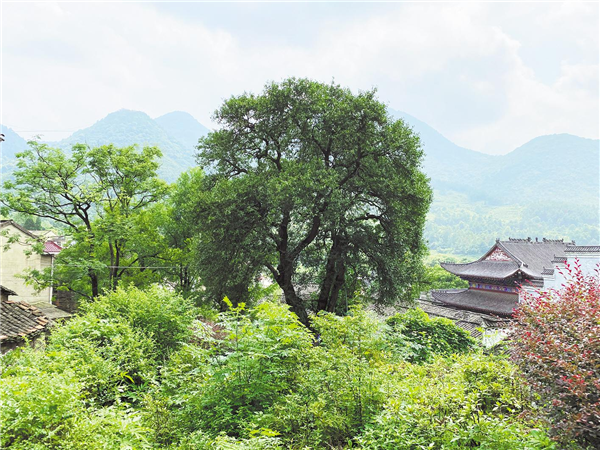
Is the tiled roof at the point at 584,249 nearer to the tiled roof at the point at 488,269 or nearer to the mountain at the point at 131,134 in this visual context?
the tiled roof at the point at 488,269

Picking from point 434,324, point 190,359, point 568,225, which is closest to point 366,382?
point 190,359

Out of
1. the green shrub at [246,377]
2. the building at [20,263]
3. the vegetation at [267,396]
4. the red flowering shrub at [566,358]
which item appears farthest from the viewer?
the building at [20,263]

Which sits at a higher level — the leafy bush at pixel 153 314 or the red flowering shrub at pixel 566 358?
the red flowering shrub at pixel 566 358

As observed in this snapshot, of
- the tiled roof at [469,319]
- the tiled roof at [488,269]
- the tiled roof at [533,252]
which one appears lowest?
the tiled roof at [469,319]

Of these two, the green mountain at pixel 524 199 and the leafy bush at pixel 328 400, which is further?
the green mountain at pixel 524 199

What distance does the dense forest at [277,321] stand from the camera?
3.15 meters

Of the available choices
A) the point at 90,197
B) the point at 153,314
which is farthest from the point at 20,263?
the point at 153,314

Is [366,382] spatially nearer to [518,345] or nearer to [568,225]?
[518,345]

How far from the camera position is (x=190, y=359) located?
17.8ft

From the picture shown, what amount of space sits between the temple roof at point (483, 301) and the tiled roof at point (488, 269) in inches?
53.3

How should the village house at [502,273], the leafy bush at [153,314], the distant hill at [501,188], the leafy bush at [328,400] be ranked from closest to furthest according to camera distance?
the leafy bush at [328,400]
the leafy bush at [153,314]
the village house at [502,273]
the distant hill at [501,188]

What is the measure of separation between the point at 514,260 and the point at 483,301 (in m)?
3.21

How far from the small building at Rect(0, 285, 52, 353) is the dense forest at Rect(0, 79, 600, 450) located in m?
1.03

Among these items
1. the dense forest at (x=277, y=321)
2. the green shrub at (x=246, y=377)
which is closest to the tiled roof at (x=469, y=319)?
the dense forest at (x=277, y=321)
